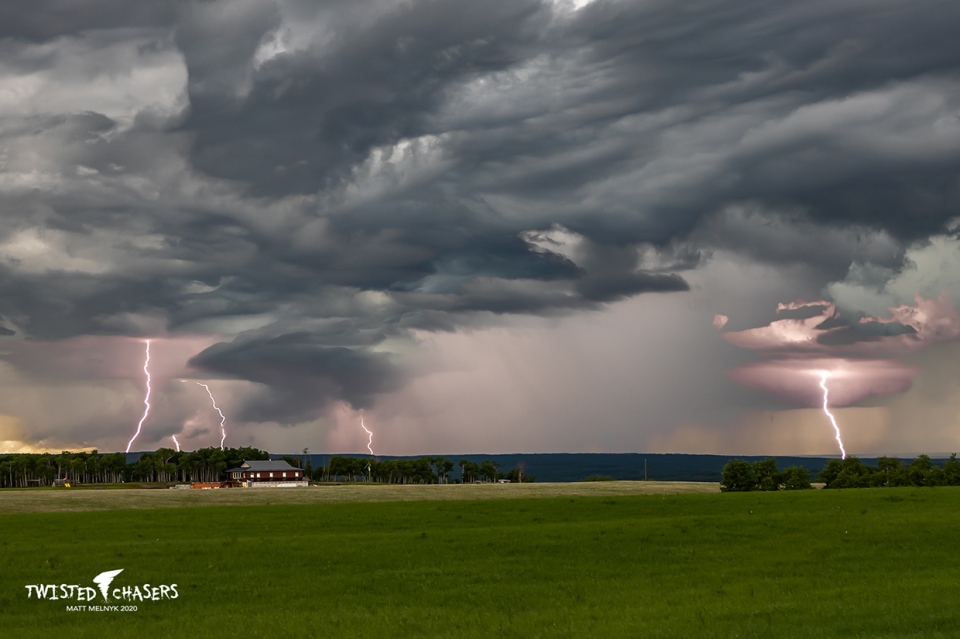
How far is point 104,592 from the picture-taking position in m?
34.2

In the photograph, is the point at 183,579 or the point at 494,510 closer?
the point at 183,579

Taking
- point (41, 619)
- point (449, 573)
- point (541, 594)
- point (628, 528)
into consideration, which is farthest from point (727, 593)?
point (41, 619)

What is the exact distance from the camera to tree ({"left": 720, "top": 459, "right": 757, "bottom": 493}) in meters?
142

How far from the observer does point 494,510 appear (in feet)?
205

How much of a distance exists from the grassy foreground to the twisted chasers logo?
50cm

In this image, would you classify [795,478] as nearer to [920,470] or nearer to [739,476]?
[739,476]

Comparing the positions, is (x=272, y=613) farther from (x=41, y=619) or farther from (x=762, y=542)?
(x=762, y=542)

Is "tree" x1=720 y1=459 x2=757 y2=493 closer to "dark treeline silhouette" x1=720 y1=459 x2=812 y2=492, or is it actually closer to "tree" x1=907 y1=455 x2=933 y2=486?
"dark treeline silhouette" x1=720 y1=459 x2=812 y2=492

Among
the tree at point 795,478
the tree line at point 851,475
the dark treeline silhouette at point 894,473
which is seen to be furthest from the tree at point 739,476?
the dark treeline silhouette at point 894,473

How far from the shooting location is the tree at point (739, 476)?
142 m

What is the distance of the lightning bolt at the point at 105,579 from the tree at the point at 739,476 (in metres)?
119

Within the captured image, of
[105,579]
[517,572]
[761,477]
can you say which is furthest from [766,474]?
[105,579]

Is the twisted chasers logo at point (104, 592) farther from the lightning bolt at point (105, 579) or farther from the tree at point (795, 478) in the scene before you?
the tree at point (795, 478)

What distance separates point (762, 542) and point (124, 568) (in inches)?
1227
